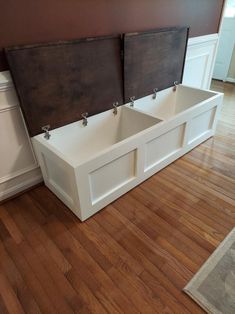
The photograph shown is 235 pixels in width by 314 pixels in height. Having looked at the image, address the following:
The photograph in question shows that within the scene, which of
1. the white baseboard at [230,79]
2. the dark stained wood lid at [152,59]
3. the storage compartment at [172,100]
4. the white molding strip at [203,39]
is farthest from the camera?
the white baseboard at [230,79]

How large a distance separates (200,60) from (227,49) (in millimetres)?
1610

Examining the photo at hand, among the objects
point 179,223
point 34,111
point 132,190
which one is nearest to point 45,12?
point 34,111

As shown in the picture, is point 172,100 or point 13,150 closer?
point 13,150

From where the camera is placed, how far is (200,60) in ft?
9.16

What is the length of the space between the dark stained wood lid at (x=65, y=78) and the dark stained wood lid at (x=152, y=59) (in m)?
0.11

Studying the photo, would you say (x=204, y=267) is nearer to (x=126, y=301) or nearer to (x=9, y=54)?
(x=126, y=301)

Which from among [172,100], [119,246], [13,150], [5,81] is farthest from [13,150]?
[172,100]

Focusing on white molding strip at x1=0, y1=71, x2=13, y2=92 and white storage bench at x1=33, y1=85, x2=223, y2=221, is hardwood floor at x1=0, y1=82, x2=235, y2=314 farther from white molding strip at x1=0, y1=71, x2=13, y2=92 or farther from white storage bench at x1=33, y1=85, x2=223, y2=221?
white molding strip at x1=0, y1=71, x2=13, y2=92

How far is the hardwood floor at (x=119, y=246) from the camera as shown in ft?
3.71

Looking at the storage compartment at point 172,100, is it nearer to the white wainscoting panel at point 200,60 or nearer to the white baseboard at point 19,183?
the white wainscoting panel at point 200,60

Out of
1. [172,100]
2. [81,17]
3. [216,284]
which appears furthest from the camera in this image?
[172,100]

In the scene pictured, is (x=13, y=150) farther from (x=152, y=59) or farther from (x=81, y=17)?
(x=152, y=59)

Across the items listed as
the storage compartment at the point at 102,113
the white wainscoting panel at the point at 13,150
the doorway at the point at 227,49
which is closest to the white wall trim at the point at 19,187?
the white wainscoting panel at the point at 13,150

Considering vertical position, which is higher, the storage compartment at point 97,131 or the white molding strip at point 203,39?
the white molding strip at point 203,39
